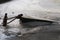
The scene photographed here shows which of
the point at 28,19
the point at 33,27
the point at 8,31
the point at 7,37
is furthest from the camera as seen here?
the point at 28,19

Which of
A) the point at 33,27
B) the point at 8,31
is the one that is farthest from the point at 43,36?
the point at 8,31

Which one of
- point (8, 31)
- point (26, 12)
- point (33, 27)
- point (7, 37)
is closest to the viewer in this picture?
point (7, 37)

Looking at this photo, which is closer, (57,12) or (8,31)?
(8,31)

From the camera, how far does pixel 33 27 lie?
5168 mm

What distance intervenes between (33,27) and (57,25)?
30.9 inches

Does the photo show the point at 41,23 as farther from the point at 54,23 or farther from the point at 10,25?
the point at 10,25

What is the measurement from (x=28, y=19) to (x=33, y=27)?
46cm

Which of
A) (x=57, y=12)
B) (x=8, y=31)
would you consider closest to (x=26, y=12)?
(x=57, y=12)

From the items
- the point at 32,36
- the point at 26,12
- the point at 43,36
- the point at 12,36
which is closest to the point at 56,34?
the point at 43,36

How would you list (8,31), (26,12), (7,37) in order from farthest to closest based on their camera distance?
1. (26,12)
2. (8,31)
3. (7,37)

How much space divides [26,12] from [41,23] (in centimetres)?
163

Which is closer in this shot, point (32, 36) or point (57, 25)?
point (32, 36)

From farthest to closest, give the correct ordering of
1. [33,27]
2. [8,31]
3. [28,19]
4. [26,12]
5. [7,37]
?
[26,12] → [28,19] → [33,27] → [8,31] → [7,37]

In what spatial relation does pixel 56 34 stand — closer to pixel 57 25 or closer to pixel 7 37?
pixel 57 25
